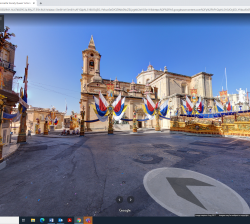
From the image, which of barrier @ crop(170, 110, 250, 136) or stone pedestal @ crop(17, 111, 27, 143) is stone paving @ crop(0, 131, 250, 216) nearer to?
stone pedestal @ crop(17, 111, 27, 143)

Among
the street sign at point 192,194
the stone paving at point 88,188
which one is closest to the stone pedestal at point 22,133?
the stone paving at point 88,188

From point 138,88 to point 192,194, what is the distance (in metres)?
33.1

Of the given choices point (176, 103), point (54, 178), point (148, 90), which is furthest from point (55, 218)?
point (148, 90)

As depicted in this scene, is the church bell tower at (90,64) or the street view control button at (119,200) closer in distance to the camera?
the street view control button at (119,200)

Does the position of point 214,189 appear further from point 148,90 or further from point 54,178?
point 148,90

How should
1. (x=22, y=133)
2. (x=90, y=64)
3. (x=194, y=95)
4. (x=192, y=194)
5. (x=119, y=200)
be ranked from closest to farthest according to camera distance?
(x=119, y=200) → (x=192, y=194) → (x=22, y=133) → (x=194, y=95) → (x=90, y=64)

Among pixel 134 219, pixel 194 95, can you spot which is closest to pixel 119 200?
pixel 134 219

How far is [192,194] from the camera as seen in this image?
2.06 metres
